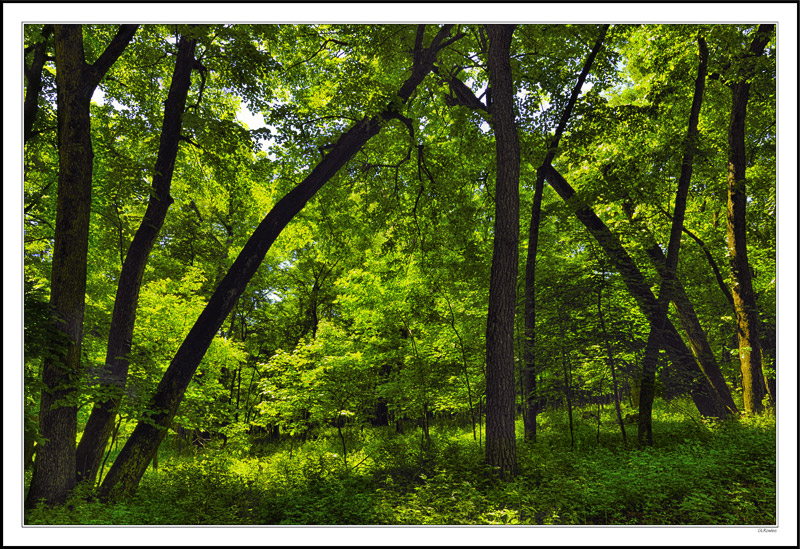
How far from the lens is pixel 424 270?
996 centimetres

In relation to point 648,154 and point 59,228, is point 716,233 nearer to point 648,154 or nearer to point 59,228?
point 648,154

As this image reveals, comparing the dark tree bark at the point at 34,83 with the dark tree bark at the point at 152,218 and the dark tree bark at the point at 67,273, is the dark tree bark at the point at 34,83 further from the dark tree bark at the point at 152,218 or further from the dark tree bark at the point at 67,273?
the dark tree bark at the point at 152,218

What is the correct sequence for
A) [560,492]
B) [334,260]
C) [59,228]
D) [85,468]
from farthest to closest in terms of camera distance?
[334,260]
[85,468]
[59,228]
[560,492]

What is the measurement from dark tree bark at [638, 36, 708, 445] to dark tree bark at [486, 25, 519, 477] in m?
2.97

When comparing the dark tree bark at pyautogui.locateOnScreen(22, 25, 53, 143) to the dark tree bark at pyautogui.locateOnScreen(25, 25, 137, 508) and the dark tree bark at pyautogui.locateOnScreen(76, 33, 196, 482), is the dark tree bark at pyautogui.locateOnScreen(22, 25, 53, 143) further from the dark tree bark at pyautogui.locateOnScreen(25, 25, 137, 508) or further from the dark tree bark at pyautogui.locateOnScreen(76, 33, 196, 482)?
the dark tree bark at pyautogui.locateOnScreen(76, 33, 196, 482)

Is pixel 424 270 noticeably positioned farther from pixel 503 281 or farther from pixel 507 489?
pixel 507 489

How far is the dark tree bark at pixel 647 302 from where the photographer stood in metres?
7.58

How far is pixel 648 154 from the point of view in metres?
8.33

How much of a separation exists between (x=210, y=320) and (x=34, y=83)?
4510 millimetres

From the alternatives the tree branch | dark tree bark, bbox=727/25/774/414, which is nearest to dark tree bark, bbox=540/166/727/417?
dark tree bark, bbox=727/25/774/414

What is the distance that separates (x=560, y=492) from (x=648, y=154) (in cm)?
723

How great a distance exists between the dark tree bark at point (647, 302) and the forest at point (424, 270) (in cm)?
7

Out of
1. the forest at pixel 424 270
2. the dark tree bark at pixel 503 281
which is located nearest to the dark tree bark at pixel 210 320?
the forest at pixel 424 270
